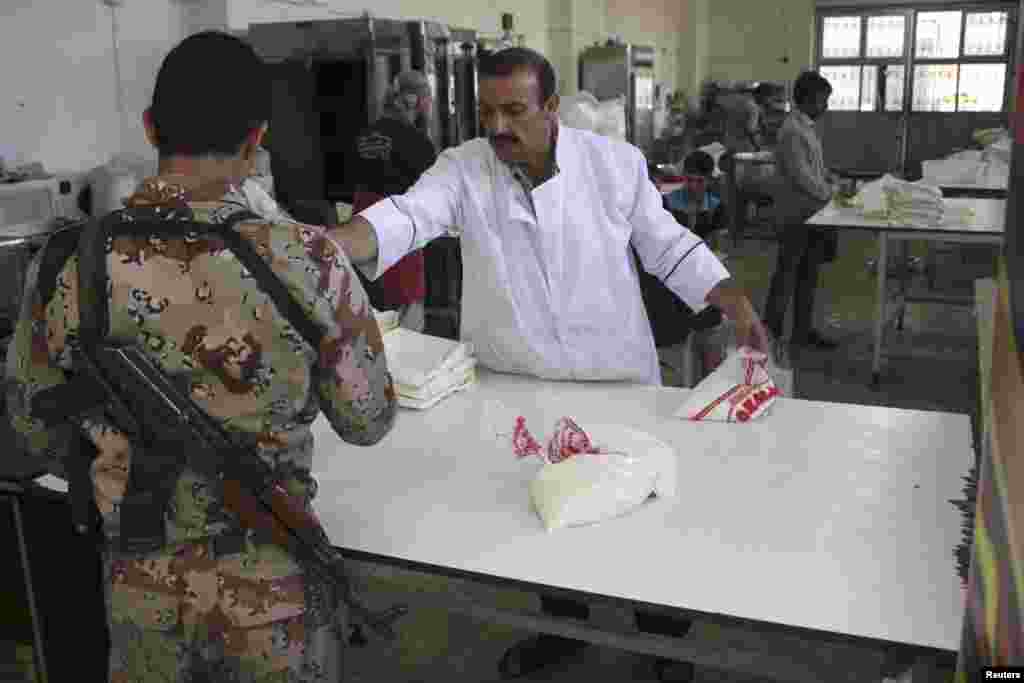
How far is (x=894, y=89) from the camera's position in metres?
11.9

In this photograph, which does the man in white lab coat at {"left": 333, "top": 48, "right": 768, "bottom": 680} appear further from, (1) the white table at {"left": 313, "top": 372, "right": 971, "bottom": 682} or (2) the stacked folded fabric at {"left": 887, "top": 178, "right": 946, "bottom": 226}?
(2) the stacked folded fabric at {"left": 887, "top": 178, "right": 946, "bottom": 226}

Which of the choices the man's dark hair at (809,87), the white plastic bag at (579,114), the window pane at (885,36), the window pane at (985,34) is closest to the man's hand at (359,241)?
the man's dark hair at (809,87)

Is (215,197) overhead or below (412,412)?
overhead

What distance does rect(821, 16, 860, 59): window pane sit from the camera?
12.1 metres

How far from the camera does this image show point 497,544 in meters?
1.51

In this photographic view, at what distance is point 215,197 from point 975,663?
0.98 m

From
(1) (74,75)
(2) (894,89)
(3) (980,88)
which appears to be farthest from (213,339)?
(3) (980,88)

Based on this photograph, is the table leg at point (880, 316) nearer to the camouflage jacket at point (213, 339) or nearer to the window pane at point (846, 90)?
the camouflage jacket at point (213, 339)

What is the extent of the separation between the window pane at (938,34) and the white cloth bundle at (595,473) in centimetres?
1166

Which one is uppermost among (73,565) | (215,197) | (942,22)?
(942,22)

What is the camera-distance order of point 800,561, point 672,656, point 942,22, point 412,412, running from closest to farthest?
point 800,561, point 672,656, point 412,412, point 942,22

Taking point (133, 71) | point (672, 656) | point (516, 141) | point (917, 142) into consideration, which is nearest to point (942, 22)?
point (917, 142)

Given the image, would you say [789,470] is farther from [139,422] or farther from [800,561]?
[139,422]

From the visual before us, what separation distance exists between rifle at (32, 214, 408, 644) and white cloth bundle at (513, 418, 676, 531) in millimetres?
422
